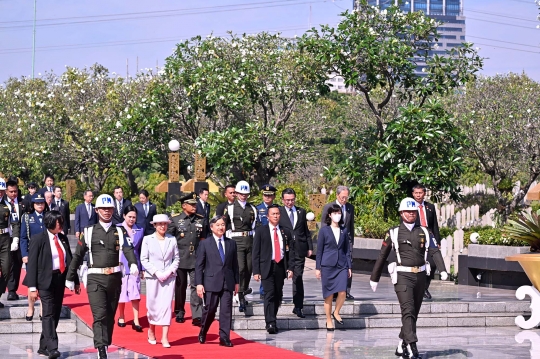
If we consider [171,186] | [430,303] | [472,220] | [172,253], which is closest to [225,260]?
[172,253]

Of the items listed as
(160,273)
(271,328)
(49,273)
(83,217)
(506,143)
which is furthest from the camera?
(506,143)

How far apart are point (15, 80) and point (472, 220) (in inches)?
1330

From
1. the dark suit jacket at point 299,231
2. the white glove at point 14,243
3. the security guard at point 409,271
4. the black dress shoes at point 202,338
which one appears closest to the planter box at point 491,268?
the dark suit jacket at point 299,231

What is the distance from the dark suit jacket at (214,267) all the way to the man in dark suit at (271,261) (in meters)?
0.97

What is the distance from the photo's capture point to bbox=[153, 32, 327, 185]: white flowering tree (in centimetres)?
2569

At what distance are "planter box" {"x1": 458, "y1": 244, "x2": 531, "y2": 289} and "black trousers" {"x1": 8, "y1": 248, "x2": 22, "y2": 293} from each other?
8.24m

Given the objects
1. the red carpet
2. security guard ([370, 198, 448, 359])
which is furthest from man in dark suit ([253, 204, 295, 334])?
security guard ([370, 198, 448, 359])

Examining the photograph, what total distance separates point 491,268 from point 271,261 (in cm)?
596

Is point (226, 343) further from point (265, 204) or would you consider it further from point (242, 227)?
point (265, 204)

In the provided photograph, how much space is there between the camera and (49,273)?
10961mm

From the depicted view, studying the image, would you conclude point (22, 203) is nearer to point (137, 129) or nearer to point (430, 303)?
point (430, 303)

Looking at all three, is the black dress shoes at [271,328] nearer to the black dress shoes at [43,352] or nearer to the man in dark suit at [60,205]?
the black dress shoes at [43,352]

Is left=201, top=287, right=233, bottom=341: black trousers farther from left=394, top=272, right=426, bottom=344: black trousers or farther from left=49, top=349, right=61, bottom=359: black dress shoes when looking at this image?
left=394, top=272, right=426, bottom=344: black trousers

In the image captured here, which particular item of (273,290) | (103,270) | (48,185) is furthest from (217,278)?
(48,185)
